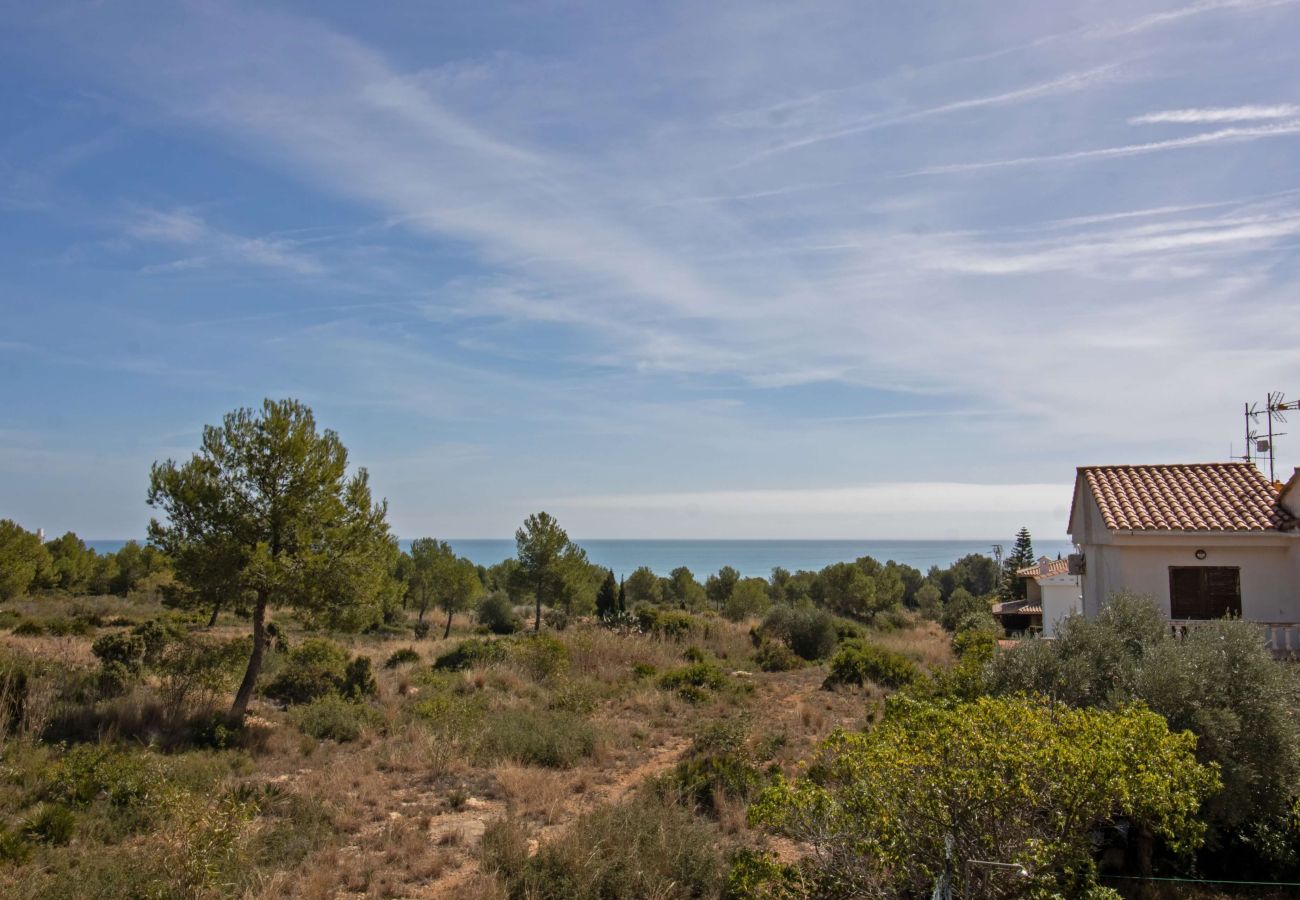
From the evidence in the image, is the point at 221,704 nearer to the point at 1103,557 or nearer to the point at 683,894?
the point at 683,894

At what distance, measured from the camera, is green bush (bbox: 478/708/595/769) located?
499 inches

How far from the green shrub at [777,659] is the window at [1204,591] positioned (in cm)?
1176

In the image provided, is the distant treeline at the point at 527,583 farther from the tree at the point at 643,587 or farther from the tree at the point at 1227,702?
the tree at the point at 1227,702

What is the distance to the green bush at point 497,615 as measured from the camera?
41.0 metres

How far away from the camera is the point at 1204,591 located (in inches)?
521

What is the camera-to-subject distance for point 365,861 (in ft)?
26.9

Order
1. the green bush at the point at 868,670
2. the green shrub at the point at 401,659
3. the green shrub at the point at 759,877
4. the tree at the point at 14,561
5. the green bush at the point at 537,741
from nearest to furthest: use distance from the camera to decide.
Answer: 1. the green shrub at the point at 759,877
2. the green bush at the point at 537,741
3. the green bush at the point at 868,670
4. the green shrub at the point at 401,659
5. the tree at the point at 14,561

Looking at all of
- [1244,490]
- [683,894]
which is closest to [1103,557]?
[1244,490]

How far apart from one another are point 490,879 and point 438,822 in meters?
2.68

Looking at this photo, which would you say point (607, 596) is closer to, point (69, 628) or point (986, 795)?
point (69, 628)

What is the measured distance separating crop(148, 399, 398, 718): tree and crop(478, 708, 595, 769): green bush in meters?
3.68

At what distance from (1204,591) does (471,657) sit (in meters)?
16.8

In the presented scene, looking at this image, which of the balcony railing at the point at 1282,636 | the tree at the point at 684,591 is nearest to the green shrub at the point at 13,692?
the balcony railing at the point at 1282,636

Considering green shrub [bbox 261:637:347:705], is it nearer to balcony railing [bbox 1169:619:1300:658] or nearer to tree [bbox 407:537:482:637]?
balcony railing [bbox 1169:619:1300:658]
